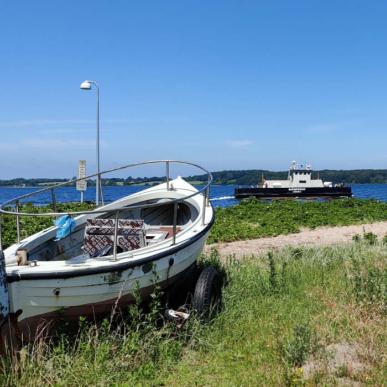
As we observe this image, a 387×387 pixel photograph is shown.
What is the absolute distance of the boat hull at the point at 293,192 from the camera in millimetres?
48812

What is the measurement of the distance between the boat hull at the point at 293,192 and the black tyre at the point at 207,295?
41962 millimetres

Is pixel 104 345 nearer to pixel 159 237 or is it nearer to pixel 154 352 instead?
pixel 154 352

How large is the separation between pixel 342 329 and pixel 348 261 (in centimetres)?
373

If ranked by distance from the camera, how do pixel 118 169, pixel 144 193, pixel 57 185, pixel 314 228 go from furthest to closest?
pixel 314 228 → pixel 144 193 → pixel 118 169 → pixel 57 185

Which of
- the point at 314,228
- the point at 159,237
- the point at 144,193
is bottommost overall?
the point at 314,228

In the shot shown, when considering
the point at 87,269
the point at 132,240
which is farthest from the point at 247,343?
the point at 132,240

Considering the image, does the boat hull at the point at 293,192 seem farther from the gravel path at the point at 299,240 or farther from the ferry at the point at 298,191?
the gravel path at the point at 299,240

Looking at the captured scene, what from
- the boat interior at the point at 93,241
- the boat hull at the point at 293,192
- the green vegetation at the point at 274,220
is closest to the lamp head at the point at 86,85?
the green vegetation at the point at 274,220

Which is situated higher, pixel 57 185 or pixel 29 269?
pixel 57 185

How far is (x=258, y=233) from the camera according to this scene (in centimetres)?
1706

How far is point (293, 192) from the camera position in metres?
49.4

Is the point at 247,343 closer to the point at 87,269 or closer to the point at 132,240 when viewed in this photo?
the point at 87,269

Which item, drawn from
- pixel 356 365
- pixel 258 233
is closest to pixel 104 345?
pixel 356 365

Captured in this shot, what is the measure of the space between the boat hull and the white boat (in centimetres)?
4147
